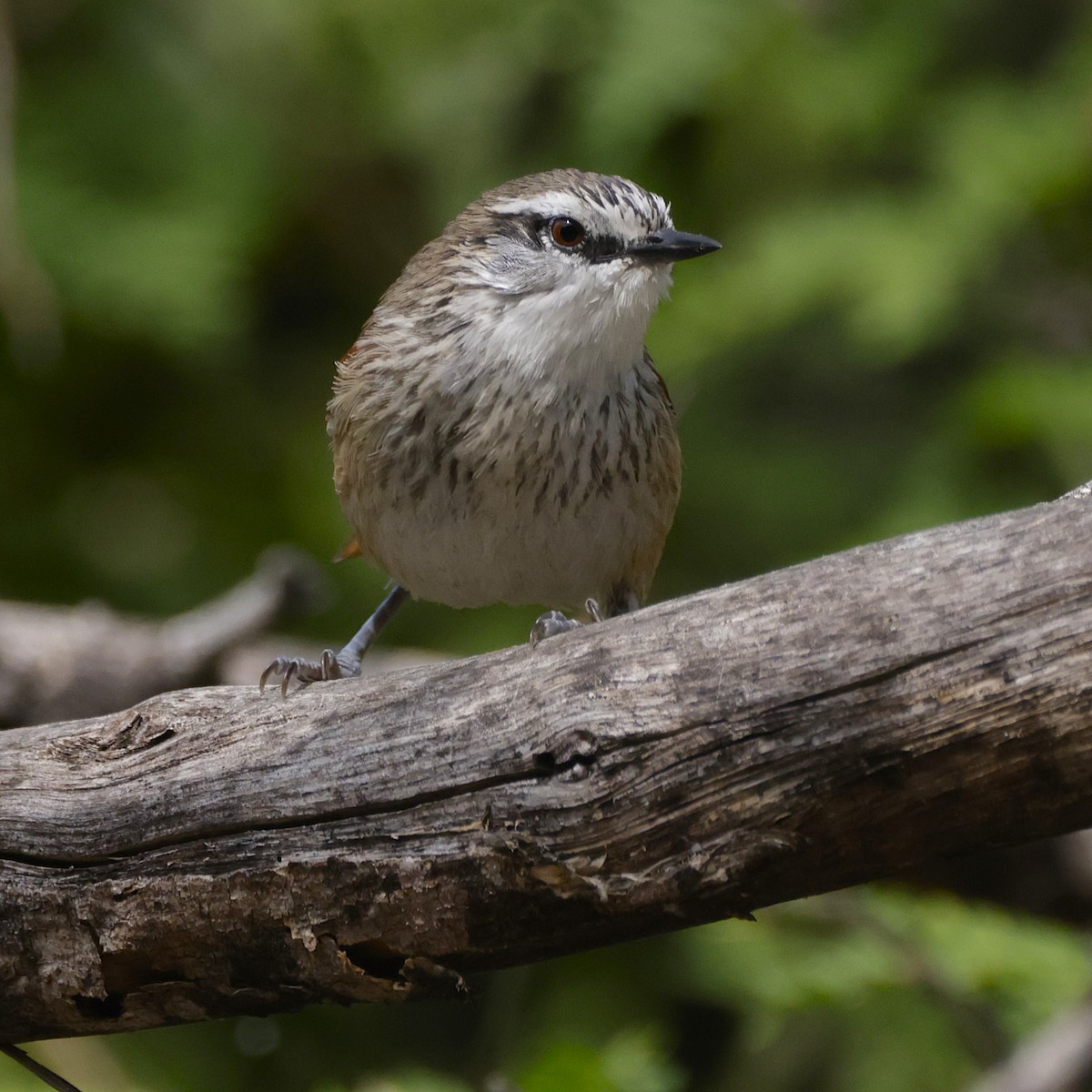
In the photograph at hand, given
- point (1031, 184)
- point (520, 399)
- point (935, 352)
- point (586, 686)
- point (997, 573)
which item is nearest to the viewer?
point (997, 573)

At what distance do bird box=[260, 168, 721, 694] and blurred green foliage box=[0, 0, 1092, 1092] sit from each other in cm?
130

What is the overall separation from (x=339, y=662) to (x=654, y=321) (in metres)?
2.12

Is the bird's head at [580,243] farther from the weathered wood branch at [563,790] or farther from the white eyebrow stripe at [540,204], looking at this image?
the weathered wood branch at [563,790]

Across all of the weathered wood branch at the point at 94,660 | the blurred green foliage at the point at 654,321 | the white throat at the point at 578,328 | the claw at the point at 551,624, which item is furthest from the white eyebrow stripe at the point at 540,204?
the weathered wood branch at the point at 94,660

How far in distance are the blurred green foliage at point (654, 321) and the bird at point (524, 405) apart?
4.26 ft

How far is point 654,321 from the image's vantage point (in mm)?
5648

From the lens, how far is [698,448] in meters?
6.11

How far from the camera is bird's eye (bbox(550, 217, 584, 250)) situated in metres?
3.87

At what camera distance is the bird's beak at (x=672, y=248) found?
375 cm

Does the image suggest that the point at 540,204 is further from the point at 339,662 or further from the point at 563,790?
the point at 563,790

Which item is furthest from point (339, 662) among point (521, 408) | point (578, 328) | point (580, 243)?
point (580, 243)

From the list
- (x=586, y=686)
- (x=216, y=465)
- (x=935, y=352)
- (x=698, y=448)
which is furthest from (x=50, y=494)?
(x=586, y=686)

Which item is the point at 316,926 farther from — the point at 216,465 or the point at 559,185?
the point at 216,465

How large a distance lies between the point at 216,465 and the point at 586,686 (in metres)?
4.19
